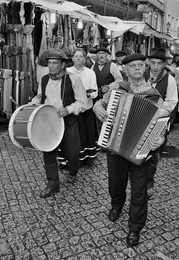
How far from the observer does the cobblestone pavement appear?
9.07ft

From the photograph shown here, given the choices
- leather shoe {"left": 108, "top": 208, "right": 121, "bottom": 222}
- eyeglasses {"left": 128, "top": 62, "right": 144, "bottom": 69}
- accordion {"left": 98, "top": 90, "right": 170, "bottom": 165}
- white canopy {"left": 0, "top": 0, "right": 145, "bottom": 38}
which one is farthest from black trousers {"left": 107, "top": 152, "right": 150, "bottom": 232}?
white canopy {"left": 0, "top": 0, "right": 145, "bottom": 38}

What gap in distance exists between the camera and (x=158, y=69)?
3771 mm

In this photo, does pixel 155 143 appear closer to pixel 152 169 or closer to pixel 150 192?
pixel 152 169

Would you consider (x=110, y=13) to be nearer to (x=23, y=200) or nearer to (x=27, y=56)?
(x=27, y=56)

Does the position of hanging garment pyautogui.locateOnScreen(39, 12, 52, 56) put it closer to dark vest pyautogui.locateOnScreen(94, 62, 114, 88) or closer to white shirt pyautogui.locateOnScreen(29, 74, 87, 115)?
dark vest pyautogui.locateOnScreen(94, 62, 114, 88)

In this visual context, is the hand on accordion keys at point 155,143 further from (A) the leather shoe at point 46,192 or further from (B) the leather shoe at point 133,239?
(A) the leather shoe at point 46,192

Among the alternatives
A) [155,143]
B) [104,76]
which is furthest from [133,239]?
[104,76]

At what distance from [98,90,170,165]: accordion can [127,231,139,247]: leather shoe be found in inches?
28.8

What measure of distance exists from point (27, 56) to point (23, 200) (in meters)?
3.41

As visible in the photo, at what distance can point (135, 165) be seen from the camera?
2.74 meters

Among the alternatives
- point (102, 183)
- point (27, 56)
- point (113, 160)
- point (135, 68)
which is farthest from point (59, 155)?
point (27, 56)

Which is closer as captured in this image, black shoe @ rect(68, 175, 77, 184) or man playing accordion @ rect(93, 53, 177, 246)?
man playing accordion @ rect(93, 53, 177, 246)

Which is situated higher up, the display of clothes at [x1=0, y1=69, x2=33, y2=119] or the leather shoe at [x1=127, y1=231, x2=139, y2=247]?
the display of clothes at [x1=0, y1=69, x2=33, y2=119]

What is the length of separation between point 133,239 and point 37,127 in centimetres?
152
